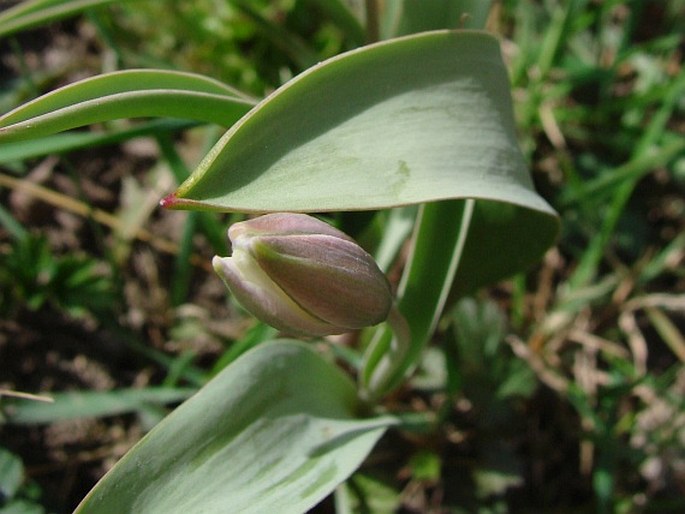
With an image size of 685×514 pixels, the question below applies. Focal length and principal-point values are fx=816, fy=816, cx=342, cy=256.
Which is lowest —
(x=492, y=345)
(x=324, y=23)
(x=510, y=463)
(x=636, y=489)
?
(x=636, y=489)

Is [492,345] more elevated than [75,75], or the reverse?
[75,75]

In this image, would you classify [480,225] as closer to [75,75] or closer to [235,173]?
[235,173]

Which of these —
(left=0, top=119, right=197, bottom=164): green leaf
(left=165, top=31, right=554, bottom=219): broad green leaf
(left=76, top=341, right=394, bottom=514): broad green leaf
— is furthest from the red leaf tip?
(left=0, top=119, right=197, bottom=164): green leaf

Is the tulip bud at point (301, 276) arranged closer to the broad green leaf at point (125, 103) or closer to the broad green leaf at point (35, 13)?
the broad green leaf at point (125, 103)

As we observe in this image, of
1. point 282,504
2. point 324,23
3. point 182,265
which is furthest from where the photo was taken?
point 324,23

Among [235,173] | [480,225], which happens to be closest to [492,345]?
[480,225]

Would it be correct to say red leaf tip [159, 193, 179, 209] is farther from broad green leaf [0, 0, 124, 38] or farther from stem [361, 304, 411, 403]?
broad green leaf [0, 0, 124, 38]

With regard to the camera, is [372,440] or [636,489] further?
[636,489]

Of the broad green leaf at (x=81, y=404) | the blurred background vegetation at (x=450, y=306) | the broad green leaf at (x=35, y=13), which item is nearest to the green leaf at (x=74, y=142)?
the blurred background vegetation at (x=450, y=306)
